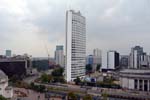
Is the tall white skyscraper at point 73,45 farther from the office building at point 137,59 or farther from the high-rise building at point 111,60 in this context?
the office building at point 137,59

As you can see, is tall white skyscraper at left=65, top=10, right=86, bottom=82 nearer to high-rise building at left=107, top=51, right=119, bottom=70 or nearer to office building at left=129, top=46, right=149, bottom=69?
high-rise building at left=107, top=51, right=119, bottom=70

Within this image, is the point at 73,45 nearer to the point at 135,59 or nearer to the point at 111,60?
the point at 111,60

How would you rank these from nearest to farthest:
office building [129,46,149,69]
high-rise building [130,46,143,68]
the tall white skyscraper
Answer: the tall white skyscraper → office building [129,46,149,69] → high-rise building [130,46,143,68]

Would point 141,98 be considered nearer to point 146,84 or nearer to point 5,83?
point 146,84

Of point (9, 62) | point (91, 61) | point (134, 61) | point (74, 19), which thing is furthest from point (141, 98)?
point (91, 61)

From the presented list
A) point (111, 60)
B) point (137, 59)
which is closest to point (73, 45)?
point (111, 60)

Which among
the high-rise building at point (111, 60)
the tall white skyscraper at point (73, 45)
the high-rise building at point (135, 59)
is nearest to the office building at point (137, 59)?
the high-rise building at point (135, 59)

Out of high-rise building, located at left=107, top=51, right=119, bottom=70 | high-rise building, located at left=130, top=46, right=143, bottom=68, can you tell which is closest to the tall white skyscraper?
high-rise building, located at left=107, top=51, right=119, bottom=70

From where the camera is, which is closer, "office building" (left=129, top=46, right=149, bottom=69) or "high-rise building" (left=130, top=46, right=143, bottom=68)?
"office building" (left=129, top=46, right=149, bottom=69)
